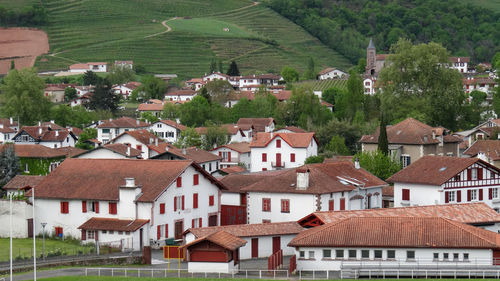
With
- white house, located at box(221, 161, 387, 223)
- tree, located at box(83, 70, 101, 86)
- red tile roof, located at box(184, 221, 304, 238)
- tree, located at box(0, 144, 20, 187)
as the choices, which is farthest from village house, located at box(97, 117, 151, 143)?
red tile roof, located at box(184, 221, 304, 238)

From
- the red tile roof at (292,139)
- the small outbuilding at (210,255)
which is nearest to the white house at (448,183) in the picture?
the small outbuilding at (210,255)

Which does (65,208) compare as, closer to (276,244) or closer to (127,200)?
(127,200)

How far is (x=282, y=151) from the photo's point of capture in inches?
3713

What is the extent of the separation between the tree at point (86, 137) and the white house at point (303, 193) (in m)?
46.6

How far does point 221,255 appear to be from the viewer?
159 ft

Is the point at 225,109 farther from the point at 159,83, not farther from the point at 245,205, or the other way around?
the point at 245,205

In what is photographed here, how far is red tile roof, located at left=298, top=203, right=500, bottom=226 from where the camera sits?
5431 cm

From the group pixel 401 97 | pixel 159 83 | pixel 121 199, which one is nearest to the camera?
pixel 121 199

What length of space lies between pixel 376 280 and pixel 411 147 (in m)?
44.0

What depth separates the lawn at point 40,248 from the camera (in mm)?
52062

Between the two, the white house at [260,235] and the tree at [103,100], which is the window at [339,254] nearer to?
the white house at [260,235]

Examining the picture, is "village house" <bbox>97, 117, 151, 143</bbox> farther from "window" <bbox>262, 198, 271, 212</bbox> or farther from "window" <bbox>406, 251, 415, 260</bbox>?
"window" <bbox>406, 251, 415, 260</bbox>

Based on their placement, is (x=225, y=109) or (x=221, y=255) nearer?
(x=221, y=255)

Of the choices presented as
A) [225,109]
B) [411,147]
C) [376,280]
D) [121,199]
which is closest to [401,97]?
[411,147]
